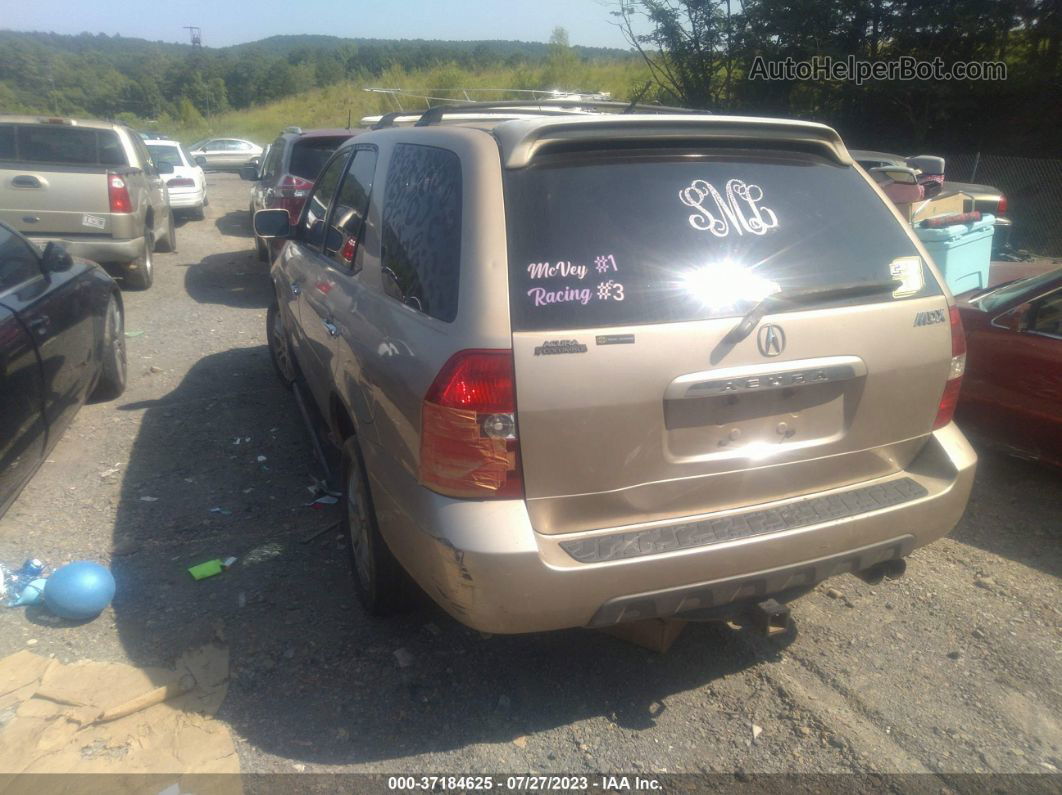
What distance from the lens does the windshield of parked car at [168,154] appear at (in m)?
17.0

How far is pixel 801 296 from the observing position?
2.71 metres

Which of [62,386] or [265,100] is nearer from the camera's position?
[62,386]

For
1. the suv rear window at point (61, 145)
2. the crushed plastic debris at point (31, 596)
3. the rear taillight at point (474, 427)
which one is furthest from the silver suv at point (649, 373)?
the suv rear window at point (61, 145)

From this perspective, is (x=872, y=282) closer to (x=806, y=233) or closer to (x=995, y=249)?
(x=806, y=233)

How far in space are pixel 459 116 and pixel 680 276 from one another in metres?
1.65

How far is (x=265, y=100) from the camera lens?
75.0m

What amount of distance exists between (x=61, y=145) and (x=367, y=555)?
8.60 meters

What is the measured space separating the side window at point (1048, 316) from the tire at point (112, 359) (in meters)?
5.87

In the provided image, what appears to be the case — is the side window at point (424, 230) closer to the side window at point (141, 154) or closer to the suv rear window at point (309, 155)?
the suv rear window at point (309, 155)

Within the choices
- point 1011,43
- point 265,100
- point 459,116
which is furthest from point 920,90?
point 265,100

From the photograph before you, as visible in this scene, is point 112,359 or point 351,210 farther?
point 112,359

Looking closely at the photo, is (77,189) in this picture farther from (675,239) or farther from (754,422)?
(754,422)

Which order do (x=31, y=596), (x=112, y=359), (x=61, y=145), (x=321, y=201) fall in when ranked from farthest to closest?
(x=61, y=145) → (x=112, y=359) → (x=321, y=201) → (x=31, y=596)

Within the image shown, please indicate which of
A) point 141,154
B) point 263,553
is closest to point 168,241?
point 141,154
